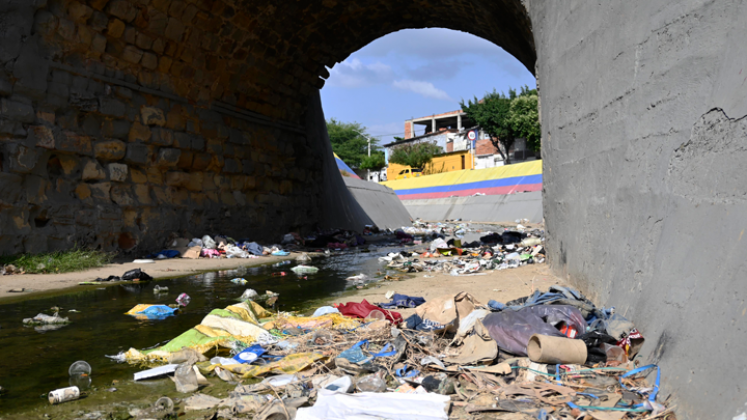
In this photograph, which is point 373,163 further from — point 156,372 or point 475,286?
point 156,372

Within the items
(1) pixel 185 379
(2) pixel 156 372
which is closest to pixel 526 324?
(1) pixel 185 379

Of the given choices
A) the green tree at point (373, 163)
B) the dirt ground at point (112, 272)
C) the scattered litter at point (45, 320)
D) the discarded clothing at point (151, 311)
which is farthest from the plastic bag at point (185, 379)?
the green tree at point (373, 163)

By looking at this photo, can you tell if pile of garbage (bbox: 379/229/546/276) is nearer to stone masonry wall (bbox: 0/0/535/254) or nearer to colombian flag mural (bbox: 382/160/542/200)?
stone masonry wall (bbox: 0/0/535/254)

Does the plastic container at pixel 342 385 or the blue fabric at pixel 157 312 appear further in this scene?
the blue fabric at pixel 157 312

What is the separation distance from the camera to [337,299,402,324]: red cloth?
150 inches

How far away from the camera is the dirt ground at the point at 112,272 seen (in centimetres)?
544

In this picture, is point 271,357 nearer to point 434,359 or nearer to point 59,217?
point 434,359

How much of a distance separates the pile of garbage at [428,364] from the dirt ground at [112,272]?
3042mm

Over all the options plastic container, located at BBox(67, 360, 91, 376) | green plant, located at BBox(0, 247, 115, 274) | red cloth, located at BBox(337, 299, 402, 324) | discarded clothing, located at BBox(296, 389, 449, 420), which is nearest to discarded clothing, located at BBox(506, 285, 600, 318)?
red cloth, located at BBox(337, 299, 402, 324)

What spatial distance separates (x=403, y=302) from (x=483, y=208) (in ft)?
71.1

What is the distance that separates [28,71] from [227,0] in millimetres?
3367

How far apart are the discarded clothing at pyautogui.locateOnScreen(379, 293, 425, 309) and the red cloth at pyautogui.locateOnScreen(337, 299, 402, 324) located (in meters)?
0.41

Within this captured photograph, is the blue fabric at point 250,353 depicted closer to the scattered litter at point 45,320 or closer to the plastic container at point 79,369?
the plastic container at point 79,369

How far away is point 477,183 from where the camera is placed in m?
28.1
